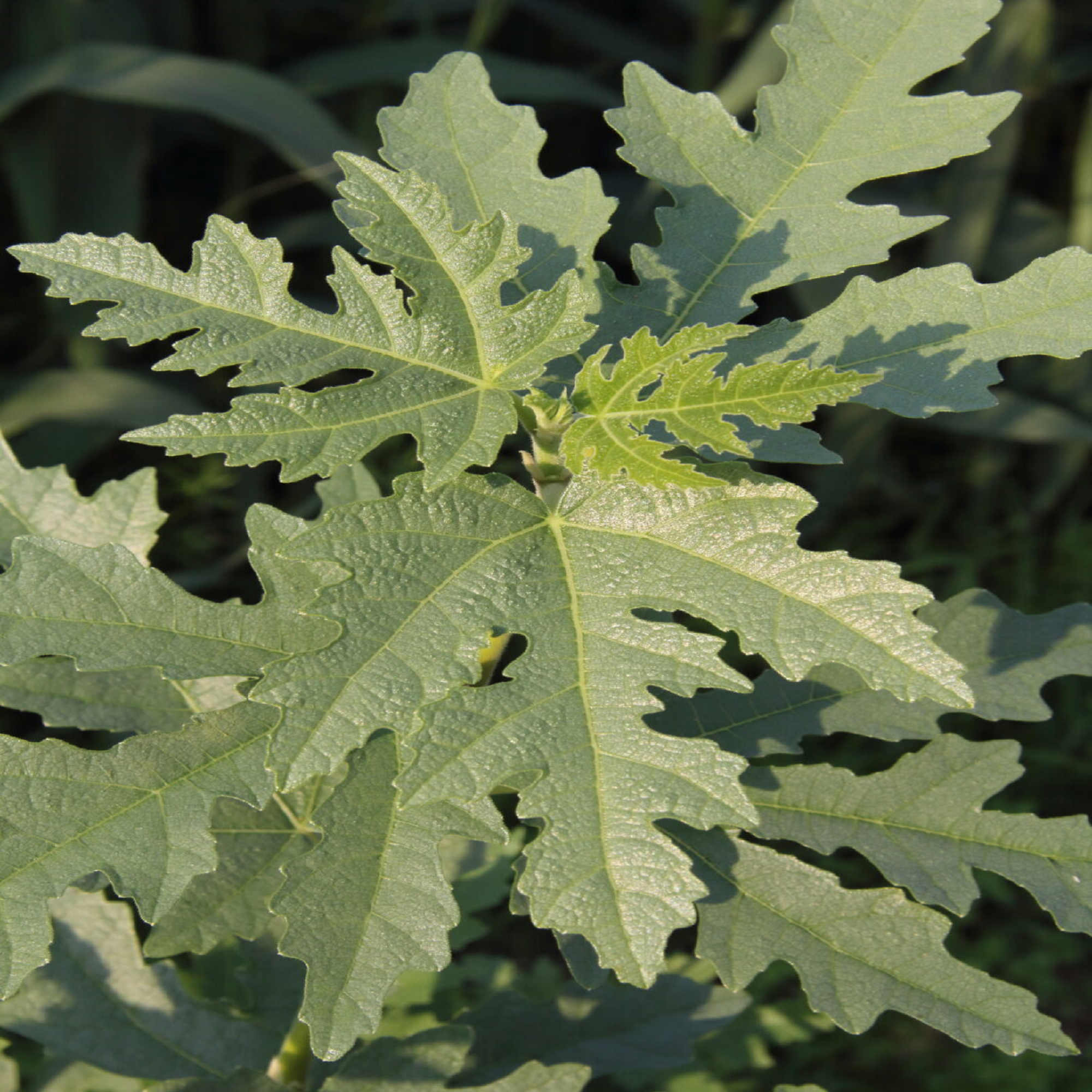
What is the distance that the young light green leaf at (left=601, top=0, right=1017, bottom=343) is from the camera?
1111mm

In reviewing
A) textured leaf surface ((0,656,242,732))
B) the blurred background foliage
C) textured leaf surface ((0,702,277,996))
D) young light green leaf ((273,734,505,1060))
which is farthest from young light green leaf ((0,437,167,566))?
the blurred background foliage

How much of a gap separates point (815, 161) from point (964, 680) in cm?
51

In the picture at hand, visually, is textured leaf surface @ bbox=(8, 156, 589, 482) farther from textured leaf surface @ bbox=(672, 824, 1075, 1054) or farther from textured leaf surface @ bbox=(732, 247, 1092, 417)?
textured leaf surface @ bbox=(672, 824, 1075, 1054)

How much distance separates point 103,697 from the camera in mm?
1248

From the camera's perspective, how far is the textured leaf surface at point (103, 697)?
4.00 ft

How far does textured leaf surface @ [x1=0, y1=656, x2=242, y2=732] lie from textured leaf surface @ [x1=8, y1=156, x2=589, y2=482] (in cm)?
39

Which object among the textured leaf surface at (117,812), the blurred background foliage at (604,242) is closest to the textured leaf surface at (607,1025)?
the textured leaf surface at (117,812)

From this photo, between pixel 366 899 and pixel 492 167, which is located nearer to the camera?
pixel 366 899

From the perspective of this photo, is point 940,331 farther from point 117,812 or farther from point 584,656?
point 117,812

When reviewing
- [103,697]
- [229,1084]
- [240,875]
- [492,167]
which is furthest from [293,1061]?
[492,167]

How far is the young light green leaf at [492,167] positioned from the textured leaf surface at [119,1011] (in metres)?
0.90

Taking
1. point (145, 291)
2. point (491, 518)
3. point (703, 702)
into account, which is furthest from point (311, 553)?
point (703, 702)

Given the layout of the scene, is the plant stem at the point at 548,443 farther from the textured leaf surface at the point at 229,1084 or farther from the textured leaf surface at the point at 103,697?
the textured leaf surface at the point at 229,1084

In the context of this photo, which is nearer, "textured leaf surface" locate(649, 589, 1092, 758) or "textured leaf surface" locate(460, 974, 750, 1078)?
"textured leaf surface" locate(649, 589, 1092, 758)
